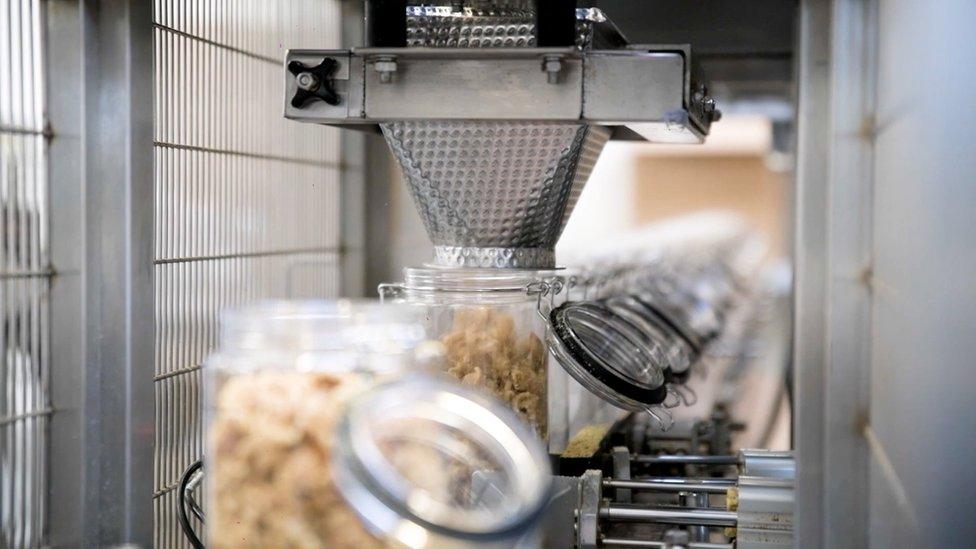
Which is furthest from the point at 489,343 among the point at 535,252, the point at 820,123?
the point at 820,123

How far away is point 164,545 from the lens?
4.95 ft

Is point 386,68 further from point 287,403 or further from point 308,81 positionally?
point 287,403

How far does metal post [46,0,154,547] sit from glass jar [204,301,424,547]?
0.41m

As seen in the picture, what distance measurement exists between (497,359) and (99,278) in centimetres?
49

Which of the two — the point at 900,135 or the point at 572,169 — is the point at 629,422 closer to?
the point at 572,169

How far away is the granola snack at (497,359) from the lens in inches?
51.3

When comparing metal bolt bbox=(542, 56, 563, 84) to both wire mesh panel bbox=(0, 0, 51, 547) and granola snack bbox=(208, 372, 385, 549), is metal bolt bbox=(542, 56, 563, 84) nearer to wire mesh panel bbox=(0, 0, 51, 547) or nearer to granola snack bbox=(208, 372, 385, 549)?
granola snack bbox=(208, 372, 385, 549)

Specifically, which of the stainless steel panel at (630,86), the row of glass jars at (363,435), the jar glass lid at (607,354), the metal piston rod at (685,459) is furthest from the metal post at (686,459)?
the stainless steel panel at (630,86)

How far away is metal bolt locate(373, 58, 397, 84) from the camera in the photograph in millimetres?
1324

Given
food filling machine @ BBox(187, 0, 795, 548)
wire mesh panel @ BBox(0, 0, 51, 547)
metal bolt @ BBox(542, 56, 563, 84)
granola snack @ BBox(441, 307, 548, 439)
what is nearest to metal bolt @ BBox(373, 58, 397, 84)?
food filling machine @ BBox(187, 0, 795, 548)

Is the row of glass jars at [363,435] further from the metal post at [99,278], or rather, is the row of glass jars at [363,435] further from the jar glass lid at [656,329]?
the jar glass lid at [656,329]

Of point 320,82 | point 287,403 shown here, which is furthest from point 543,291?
point 287,403

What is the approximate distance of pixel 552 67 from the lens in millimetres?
1289

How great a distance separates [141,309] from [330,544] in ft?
1.83
